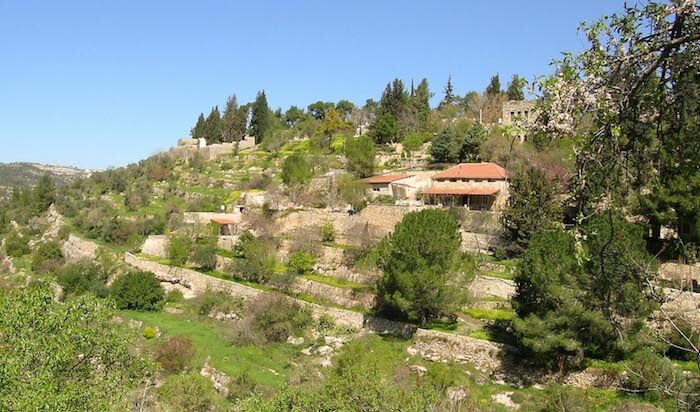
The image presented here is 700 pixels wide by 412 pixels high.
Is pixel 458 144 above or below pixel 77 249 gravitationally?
above

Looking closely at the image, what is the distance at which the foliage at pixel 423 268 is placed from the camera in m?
23.2

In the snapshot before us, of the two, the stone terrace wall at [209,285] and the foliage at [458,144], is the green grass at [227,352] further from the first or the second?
the foliage at [458,144]

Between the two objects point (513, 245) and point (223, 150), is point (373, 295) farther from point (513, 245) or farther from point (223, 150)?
point (223, 150)

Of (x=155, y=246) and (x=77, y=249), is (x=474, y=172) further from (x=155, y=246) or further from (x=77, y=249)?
(x=77, y=249)

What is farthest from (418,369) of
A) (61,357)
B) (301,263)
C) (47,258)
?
(47,258)

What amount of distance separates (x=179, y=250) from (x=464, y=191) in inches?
672

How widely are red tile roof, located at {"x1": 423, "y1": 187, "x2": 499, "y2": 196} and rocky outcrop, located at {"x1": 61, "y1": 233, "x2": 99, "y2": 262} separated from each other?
23.0 m

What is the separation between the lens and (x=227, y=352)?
81.4 feet

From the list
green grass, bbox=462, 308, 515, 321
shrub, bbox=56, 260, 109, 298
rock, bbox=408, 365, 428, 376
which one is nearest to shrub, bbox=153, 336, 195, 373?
rock, bbox=408, 365, 428, 376

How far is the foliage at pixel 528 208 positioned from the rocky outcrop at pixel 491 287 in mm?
1858

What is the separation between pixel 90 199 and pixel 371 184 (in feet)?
89.3

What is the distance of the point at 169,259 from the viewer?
3762 cm

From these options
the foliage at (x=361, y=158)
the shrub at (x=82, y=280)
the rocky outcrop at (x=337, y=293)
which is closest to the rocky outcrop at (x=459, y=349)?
the rocky outcrop at (x=337, y=293)

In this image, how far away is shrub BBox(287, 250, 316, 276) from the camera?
3112 centimetres
